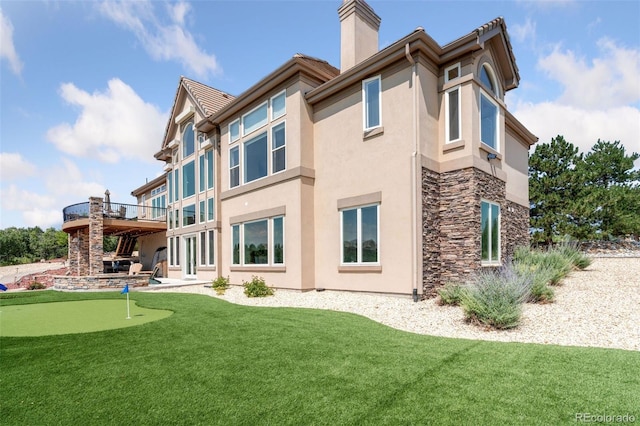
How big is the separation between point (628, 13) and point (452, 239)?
846cm

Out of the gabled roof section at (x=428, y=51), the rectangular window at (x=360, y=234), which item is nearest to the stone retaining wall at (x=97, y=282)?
the rectangular window at (x=360, y=234)

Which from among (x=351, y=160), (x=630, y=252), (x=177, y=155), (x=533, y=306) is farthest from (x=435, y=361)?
(x=630, y=252)

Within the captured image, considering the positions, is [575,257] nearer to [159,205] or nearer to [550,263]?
[550,263]

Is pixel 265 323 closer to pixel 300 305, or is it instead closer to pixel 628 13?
pixel 300 305

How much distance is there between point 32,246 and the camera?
57219mm

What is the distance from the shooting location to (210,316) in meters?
8.73

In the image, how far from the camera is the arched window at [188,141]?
70.8 feet

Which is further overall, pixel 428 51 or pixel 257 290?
pixel 257 290

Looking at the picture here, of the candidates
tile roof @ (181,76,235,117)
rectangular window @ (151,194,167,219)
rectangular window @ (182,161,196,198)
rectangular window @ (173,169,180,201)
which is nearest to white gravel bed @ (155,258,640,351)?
rectangular window @ (182,161,196,198)

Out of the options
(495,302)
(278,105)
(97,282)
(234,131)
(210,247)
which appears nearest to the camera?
(495,302)

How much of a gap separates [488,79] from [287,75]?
24.3 ft

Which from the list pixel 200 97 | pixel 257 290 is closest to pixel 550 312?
pixel 257 290

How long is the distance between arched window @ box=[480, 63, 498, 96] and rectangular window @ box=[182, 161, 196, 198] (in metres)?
15.7

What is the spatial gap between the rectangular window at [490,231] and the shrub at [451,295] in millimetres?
2532
